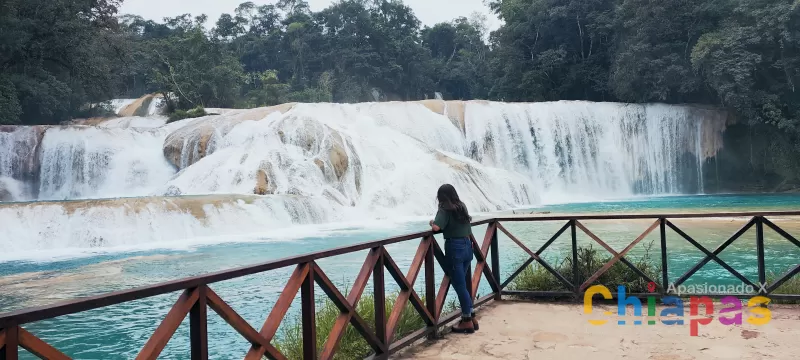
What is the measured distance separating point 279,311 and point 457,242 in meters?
2.12

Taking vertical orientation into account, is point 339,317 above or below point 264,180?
below

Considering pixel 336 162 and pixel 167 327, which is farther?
pixel 336 162

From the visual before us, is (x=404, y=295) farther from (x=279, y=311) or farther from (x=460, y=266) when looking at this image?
(x=279, y=311)

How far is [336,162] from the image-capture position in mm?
22344

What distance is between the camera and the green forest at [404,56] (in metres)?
28.5

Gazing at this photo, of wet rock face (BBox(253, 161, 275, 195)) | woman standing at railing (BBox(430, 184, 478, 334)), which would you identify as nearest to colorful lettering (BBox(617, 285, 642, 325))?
woman standing at railing (BBox(430, 184, 478, 334))

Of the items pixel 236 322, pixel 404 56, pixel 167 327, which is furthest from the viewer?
pixel 404 56

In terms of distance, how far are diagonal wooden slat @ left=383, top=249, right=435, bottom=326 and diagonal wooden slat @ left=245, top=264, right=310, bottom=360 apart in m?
0.84

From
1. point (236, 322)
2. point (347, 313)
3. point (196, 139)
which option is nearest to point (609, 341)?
point (347, 313)

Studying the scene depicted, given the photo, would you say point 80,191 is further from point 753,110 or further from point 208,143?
point 753,110

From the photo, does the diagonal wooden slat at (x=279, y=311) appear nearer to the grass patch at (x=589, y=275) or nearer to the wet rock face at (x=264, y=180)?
the grass patch at (x=589, y=275)

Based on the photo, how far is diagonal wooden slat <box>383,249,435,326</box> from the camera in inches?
175

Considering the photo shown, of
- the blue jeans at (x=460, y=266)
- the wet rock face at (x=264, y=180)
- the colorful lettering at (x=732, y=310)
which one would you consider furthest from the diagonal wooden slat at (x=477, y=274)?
the wet rock face at (x=264, y=180)

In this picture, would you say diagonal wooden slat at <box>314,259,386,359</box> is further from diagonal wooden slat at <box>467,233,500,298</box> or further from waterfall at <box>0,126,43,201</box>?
waterfall at <box>0,126,43,201</box>
